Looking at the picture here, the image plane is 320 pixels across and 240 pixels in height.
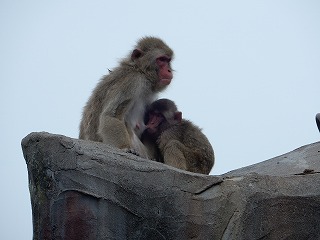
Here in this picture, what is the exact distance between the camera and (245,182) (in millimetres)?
6570

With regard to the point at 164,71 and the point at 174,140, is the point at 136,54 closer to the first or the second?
the point at 164,71

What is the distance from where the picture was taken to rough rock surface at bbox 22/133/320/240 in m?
5.97

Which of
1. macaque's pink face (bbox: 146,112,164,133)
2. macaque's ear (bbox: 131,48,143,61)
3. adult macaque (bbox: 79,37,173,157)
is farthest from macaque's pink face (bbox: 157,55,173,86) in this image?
macaque's pink face (bbox: 146,112,164,133)

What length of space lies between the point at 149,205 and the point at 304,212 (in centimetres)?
146

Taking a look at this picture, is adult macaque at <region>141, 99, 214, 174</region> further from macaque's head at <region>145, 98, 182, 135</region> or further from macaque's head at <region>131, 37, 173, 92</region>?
macaque's head at <region>131, 37, 173, 92</region>

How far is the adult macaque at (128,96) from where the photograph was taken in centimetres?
801

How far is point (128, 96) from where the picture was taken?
8.30m

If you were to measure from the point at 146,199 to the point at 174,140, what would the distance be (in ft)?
7.36

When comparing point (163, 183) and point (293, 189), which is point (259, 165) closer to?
point (293, 189)

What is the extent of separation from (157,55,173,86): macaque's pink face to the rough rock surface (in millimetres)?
2219

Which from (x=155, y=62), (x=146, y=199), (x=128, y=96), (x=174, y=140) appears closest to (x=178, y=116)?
(x=174, y=140)

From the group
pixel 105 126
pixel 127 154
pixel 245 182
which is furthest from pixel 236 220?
pixel 105 126

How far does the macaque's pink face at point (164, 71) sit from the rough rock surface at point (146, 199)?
2.22 metres

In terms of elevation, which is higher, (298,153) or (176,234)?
(298,153)
